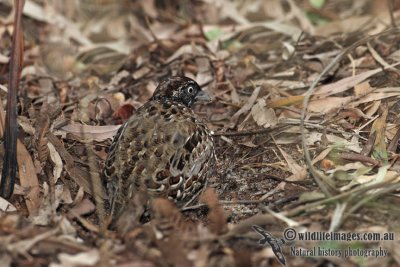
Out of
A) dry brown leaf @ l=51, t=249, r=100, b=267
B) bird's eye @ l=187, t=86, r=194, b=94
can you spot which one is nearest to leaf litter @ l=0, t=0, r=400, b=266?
dry brown leaf @ l=51, t=249, r=100, b=267

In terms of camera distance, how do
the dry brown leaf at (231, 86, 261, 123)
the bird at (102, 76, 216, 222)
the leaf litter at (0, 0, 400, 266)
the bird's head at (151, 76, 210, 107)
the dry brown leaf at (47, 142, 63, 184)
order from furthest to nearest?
the dry brown leaf at (231, 86, 261, 123) → the bird's head at (151, 76, 210, 107) → the dry brown leaf at (47, 142, 63, 184) → the bird at (102, 76, 216, 222) → the leaf litter at (0, 0, 400, 266)

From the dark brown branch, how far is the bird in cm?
64

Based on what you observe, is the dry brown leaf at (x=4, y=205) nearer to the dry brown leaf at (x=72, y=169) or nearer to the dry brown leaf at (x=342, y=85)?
the dry brown leaf at (x=72, y=169)

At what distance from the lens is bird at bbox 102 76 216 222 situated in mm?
4453

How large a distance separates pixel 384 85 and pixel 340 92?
0.37 m

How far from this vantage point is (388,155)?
4766mm

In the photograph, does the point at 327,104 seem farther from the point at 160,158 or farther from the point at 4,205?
the point at 4,205

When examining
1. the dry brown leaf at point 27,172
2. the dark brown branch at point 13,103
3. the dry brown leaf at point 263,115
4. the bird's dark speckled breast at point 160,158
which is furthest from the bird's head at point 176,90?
the dark brown branch at point 13,103

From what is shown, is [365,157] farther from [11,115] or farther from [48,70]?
[48,70]

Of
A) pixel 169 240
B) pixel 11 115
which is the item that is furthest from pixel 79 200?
pixel 169 240

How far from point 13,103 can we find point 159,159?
3.26 ft

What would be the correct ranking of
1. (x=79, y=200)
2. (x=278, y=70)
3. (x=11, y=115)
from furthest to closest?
(x=278, y=70)
(x=79, y=200)
(x=11, y=115)

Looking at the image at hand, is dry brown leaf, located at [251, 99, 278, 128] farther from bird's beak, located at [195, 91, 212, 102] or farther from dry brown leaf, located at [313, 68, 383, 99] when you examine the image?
dry brown leaf, located at [313, 68, 383, 99]

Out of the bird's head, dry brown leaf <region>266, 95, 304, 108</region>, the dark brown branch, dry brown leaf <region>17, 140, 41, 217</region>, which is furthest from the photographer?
dry brown leaf <region>266, 95, 304, 108</region>
